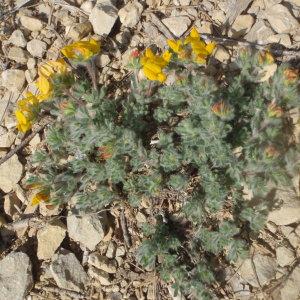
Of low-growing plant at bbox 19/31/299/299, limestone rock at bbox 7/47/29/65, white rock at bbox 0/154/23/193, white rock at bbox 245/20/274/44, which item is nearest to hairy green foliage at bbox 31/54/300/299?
low-growing plant at bbox 19/31/299/299

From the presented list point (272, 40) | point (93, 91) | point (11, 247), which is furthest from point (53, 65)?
point (272, 40)

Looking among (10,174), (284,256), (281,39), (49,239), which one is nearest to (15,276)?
(49,239)

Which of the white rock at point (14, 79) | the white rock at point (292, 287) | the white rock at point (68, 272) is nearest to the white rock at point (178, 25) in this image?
the white rock at point (14, 79)

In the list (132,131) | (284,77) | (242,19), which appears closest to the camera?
(284,77)

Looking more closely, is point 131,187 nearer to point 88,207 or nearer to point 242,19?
point 88,207

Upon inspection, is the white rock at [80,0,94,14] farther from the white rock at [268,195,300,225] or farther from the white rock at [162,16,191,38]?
the white rock at [268,195,300,225]

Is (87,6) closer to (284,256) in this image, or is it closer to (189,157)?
(189,157)

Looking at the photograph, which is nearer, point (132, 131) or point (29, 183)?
point (132, 131)

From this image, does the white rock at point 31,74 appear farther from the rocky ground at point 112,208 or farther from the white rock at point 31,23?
the white rock at point 31,23
